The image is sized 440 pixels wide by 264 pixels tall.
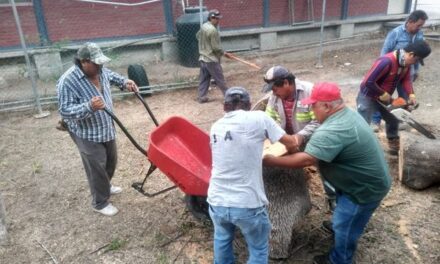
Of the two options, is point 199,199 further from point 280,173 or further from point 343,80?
point 343,80

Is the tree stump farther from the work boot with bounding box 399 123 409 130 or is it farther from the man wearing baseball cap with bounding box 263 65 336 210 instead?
the work boot with bounding box 399 123 409 130

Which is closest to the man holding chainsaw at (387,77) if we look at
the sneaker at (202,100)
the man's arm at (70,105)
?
the man's arm at (70,105)

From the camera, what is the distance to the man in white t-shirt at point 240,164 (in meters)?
2.46

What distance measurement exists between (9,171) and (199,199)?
3.05 meters

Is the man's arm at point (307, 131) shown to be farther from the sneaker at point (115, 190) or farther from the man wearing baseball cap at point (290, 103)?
the sneaker at point (115, 190)

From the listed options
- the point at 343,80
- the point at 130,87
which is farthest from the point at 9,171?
the point at 343,80

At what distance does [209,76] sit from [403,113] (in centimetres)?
422

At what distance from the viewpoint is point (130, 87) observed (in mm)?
3938

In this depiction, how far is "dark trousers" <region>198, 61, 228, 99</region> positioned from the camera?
24.4ft

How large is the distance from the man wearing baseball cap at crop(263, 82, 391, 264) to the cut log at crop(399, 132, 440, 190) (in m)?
1.70

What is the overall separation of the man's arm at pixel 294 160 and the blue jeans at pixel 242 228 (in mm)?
358

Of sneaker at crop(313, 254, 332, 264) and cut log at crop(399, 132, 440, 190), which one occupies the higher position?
cut log at crop(399, 132, 440, 190)

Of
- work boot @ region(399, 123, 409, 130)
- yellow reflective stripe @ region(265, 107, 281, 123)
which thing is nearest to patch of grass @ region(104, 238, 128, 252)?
yellow reflective stripe @ region(265, 107, 281, 123)

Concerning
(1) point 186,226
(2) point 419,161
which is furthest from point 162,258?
(2) point 419,161
